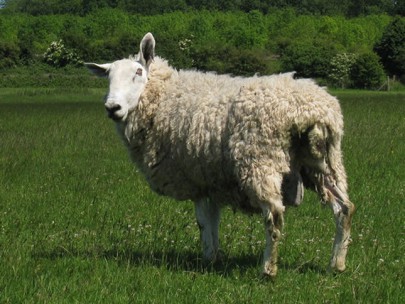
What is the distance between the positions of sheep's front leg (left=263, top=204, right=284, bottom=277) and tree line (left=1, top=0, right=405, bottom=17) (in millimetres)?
158413

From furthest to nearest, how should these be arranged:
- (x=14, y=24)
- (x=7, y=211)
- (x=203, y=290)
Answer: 1. (x=14, y=24)
2. (x=7, y=211)
3. (x=203, y=290)

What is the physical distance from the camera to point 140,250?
6.69m

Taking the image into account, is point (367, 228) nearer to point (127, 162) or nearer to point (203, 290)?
point (203, 290)

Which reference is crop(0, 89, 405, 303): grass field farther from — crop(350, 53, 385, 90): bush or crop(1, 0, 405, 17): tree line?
crop(1, 0, 405, 17): tree line

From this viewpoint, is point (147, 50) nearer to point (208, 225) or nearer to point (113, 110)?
point (113, 110)

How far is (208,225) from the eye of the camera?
20.9 ft

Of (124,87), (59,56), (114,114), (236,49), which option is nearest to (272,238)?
(114,114)

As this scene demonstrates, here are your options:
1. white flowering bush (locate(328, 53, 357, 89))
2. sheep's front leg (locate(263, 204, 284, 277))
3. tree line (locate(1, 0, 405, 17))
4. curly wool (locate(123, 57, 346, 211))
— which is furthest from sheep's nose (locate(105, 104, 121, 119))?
tree line (locate(1, 0, 405, 17))

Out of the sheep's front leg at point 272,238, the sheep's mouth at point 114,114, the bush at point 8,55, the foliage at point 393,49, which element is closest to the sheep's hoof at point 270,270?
the sheep's front leg at point 272,238

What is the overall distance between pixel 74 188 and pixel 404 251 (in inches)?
196

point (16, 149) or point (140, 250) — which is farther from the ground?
point (140, 250)

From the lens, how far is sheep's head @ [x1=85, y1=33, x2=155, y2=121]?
21.2ft

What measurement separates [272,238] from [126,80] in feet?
6.25

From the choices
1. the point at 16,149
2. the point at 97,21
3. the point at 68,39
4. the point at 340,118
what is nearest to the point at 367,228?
the point at 340,118
